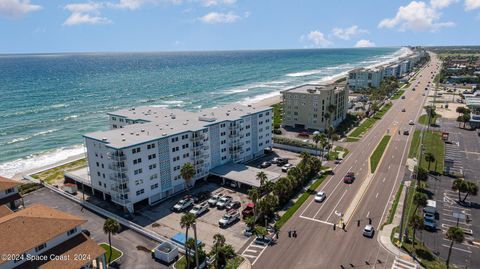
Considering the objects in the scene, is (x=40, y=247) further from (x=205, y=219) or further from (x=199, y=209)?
(x=199, y=209)

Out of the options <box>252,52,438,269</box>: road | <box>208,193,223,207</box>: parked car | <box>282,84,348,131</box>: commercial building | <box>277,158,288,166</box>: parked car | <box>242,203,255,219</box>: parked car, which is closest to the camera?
<box>252,52,438,269</box>: road

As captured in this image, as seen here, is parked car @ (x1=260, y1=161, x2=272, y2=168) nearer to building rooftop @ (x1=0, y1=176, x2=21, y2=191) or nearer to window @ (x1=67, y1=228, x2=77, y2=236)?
window @ (x1=67, y1=228, x2=77, y2=236)

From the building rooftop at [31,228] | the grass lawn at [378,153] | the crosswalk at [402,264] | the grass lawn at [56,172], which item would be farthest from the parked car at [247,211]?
the grass lawn at [56,172]

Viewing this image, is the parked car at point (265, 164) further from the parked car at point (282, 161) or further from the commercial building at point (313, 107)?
the commercial building at point (313, 107)

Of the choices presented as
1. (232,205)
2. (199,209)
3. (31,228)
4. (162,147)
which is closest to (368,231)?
(232,205)

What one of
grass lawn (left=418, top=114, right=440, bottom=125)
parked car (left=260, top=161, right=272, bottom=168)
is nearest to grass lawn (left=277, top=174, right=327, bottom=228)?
parked car (left=260, top=161, right=272, bottom=168)

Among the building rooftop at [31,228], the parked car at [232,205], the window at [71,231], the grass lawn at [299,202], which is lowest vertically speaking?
the grass lawn at [299,202]

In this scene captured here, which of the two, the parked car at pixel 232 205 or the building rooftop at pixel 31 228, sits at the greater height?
the building rooftop at pixel 31 228
